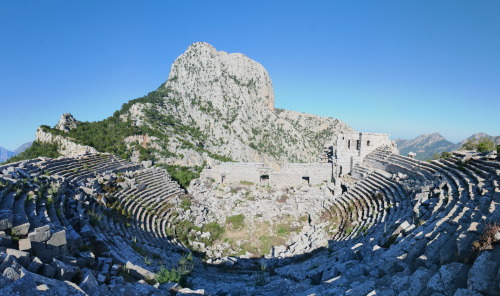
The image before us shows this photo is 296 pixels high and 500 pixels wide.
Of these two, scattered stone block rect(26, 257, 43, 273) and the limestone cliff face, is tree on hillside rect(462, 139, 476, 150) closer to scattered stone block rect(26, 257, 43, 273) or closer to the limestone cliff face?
scattered stone block rect(26, 257, 43, 273)

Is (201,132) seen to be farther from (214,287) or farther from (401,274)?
(401,274)

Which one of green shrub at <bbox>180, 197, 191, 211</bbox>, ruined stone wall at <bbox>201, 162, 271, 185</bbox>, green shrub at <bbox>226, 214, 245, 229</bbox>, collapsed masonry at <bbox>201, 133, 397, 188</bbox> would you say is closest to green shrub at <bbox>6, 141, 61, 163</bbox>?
green shrub at <bbox>180, 197, 191, 211</bbox>

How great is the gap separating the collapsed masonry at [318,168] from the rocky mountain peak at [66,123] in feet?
105

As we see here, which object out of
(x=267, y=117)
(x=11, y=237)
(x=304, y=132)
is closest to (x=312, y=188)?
(x=11, y=237)

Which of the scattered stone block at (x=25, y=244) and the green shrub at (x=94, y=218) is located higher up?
the scattered stone block at (x=25, y=244)

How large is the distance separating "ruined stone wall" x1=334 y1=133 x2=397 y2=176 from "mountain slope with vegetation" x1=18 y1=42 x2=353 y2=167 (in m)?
23.1

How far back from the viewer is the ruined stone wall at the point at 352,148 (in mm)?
22516

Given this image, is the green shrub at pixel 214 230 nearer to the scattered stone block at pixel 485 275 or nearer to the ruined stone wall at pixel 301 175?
the ruined stone wall at pixel 301 175

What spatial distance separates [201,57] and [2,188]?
203 feet

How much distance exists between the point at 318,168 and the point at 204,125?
40.7 meters

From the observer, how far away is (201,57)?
65812 millimetres

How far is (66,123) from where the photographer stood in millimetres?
41406

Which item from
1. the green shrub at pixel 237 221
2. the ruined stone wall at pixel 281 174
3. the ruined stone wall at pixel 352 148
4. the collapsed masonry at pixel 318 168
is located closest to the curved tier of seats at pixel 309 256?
the ruined stone wall at pixel 352 148

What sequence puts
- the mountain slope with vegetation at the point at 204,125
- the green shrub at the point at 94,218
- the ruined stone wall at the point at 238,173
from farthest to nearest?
1. the mountain slope with vegetation at the point at 204,125
2. the ruined stone wall at the point at 238,173
3. the green shrub at the point at 94,218
